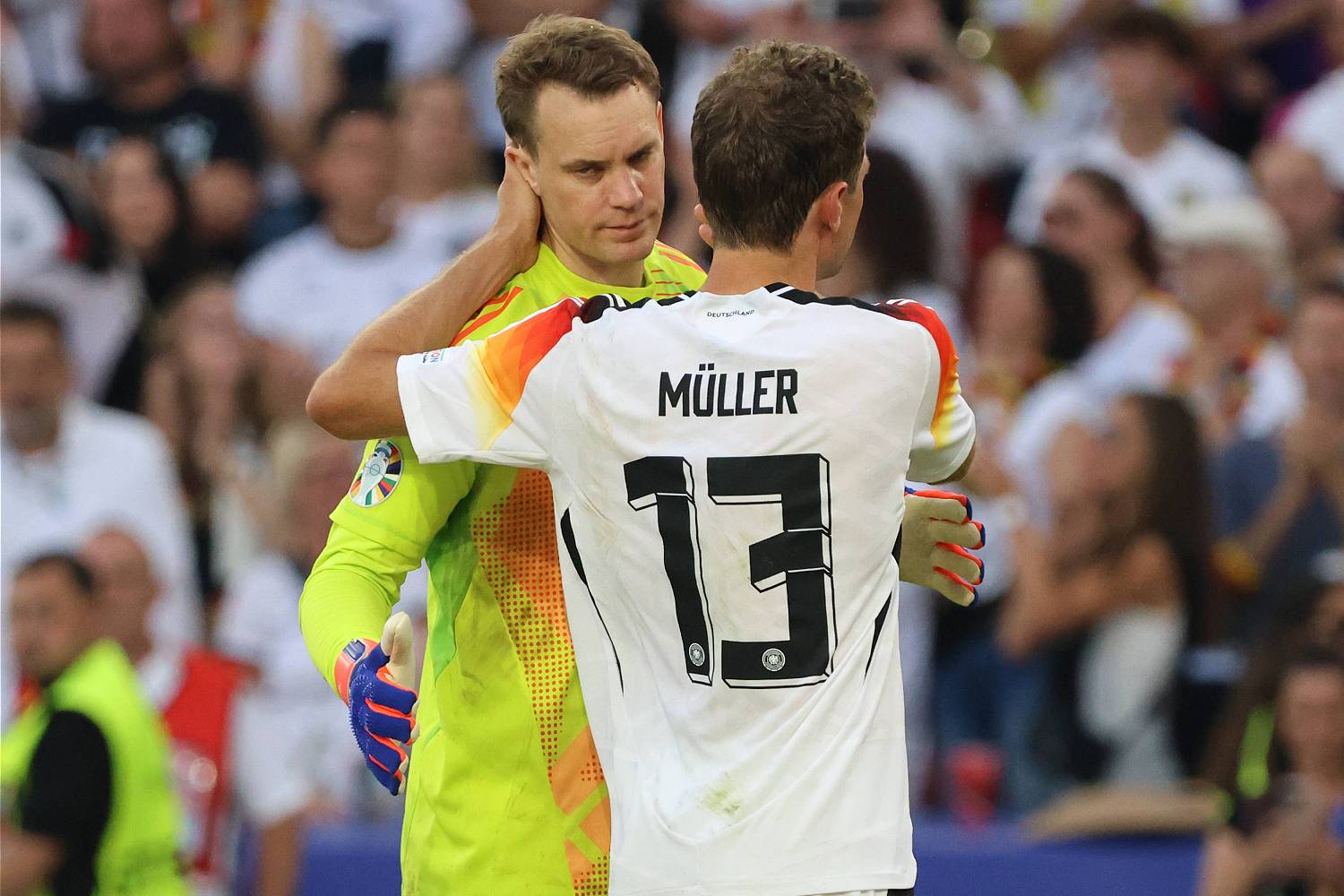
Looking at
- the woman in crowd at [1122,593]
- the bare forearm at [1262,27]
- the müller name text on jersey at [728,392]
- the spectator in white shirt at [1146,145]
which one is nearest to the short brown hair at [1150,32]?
the spectator in white shirt at [1146,145]

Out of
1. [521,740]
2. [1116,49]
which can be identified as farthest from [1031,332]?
[521,740]

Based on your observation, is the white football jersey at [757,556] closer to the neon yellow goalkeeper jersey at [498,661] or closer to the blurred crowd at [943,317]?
the neon yellow goalkeeper jersey at [498,661]

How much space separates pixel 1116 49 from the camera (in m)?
9.20

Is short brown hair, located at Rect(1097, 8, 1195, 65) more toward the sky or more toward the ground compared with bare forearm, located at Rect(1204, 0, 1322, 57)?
more toward the ground

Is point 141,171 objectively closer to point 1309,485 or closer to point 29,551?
point 29,551

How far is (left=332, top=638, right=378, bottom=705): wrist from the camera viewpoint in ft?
10.8

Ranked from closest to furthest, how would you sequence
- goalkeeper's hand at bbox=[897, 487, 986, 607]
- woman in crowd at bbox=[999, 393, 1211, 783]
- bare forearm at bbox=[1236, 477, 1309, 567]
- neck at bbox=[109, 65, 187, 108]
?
goalkeeper's hand at bbox=[897, 487, 986, 607] → woman in crowd at bbox=[999, 393, 1211, 783] → bare forearm at bbox=[1236, 477, 1309, 567] → neck at bbox=[109, 65, 187, 108]

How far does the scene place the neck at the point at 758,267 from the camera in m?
3.20

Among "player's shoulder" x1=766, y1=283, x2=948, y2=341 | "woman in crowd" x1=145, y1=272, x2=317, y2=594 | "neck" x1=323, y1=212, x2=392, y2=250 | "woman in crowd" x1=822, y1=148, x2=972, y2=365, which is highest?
"neck" x1=323, y1=212, x2=392, y2=250

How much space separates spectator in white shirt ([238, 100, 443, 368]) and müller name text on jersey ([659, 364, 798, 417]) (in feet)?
19.9

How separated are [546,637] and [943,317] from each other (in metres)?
4.48

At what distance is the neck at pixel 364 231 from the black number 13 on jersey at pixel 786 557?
647 cm

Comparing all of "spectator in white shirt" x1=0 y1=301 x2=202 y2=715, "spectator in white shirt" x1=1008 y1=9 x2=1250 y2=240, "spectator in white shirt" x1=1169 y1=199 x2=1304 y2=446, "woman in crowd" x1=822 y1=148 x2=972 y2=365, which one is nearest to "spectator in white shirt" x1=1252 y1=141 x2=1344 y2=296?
"spectator in white shirt" x1=1169 y1=199 x2=1304 y2=446

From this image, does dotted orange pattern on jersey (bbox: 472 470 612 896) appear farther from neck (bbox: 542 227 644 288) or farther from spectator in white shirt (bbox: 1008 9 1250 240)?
spectator in white shirt (bbox: 1008 9 1250 240)
